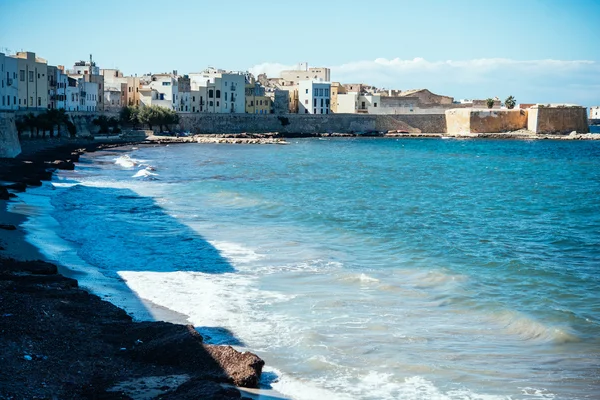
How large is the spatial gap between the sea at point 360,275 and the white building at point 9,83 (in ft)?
58.9

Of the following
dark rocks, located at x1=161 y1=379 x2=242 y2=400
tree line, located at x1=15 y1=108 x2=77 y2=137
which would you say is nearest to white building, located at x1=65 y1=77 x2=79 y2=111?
tree line, located at x1=15 y1=108 x2=77 y2=137

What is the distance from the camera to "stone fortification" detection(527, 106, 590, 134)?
9294cm

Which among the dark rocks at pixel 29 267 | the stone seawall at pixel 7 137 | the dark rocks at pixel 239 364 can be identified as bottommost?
the dark rocks at pixel 239 364

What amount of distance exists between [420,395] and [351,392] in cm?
71

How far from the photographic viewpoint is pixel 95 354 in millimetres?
7988

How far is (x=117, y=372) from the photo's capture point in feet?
24.8

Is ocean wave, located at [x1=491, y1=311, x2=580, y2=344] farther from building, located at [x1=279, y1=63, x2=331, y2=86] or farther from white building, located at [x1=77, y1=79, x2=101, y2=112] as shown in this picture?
building, located at [x1=279, y1=63, x2=331, y2=86]

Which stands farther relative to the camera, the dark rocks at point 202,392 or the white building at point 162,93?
the white building at point 162,93

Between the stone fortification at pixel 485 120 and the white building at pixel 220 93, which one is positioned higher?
the white building at pixel 220 93

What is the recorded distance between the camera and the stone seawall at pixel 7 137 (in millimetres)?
34500

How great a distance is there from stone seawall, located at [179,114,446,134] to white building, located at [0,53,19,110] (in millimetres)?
28274

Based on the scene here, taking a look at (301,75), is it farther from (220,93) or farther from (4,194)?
(4,194)

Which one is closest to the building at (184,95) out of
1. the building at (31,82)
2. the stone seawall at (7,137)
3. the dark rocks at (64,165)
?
the building at (31,82)

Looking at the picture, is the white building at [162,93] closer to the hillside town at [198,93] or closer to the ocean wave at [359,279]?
the hillside town at [198,93]
